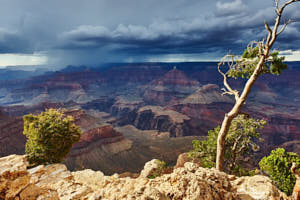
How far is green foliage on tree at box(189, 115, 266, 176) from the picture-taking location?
1556 cm

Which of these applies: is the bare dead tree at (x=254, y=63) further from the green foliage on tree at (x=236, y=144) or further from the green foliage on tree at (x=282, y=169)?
the green foliage on tree at (x=282, y=169)

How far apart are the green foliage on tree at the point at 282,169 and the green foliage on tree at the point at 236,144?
1.99 m

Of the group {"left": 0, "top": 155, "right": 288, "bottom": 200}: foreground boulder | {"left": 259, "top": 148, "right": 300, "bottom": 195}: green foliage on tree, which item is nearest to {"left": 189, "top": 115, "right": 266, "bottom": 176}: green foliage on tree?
{"left": 259, "top": 148, "right": 300, "bottom": 195}: green foliage on tree

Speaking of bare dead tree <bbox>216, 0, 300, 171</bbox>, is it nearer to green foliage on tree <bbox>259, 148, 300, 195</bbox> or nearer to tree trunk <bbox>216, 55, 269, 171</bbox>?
tree trunk <bbox>216, 55, 269, 171</bbox>

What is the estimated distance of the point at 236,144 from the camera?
16.5 meters

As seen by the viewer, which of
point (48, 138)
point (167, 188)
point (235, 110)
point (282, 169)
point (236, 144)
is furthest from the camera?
point (48, 138)

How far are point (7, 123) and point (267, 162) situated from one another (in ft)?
353

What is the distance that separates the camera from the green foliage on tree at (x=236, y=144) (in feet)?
51.0

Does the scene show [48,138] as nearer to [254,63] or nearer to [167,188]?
[167,188]

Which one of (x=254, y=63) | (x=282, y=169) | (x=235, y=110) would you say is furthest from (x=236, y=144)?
(x=254, y=63)

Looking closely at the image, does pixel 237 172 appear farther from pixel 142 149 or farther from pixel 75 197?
pixel 142 149

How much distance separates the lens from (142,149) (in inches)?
3568

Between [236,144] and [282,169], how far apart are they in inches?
192

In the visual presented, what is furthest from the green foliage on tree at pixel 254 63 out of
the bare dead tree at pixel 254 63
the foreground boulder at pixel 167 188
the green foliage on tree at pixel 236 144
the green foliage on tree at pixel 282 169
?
the green foliage on tree at pixel 282 169
